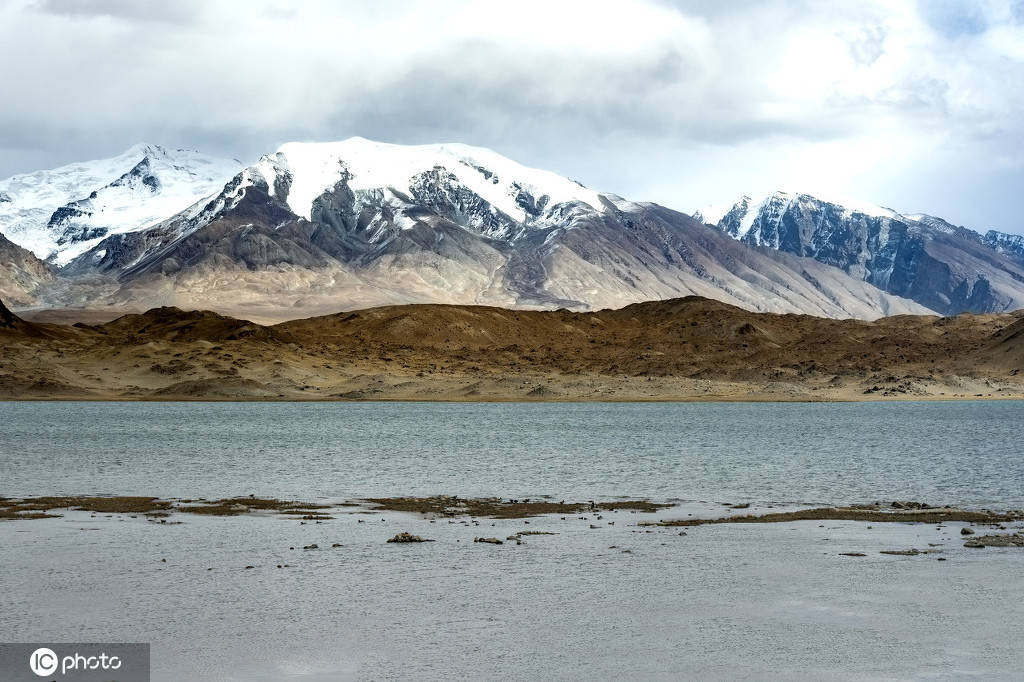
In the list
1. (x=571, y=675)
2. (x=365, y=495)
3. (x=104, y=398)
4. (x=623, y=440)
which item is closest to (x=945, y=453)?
(x=623, y=440)

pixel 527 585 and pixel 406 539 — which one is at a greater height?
pixel 406 539

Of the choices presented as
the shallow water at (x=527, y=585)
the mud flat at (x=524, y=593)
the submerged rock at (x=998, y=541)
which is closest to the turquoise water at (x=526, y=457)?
the shallow water at (x=527, y=585)

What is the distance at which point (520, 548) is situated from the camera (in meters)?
36.9

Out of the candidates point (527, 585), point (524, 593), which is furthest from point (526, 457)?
point (524, 593)

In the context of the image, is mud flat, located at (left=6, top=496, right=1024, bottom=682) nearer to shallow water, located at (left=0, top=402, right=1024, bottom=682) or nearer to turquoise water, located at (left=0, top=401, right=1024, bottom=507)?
shallow water, located at (left=0, top=402, right=1024, bottom=682)

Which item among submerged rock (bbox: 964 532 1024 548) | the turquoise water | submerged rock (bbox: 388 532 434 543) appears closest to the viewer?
submerged rock (bbox: 964 532 1024 548)

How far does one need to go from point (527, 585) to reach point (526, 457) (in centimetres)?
5042

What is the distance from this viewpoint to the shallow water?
2312 cm

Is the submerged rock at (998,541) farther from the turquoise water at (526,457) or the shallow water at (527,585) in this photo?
the turquoise water at (526,457)

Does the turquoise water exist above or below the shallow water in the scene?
above

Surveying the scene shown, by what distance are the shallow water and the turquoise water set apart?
59 centimetres

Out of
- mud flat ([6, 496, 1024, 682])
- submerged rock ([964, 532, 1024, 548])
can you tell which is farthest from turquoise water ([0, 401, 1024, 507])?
mud flat ([6, 496, 1024, 682])

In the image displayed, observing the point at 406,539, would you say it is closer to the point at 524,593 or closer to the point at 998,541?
the point at 524,593

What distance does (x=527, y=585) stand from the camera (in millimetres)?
30609
